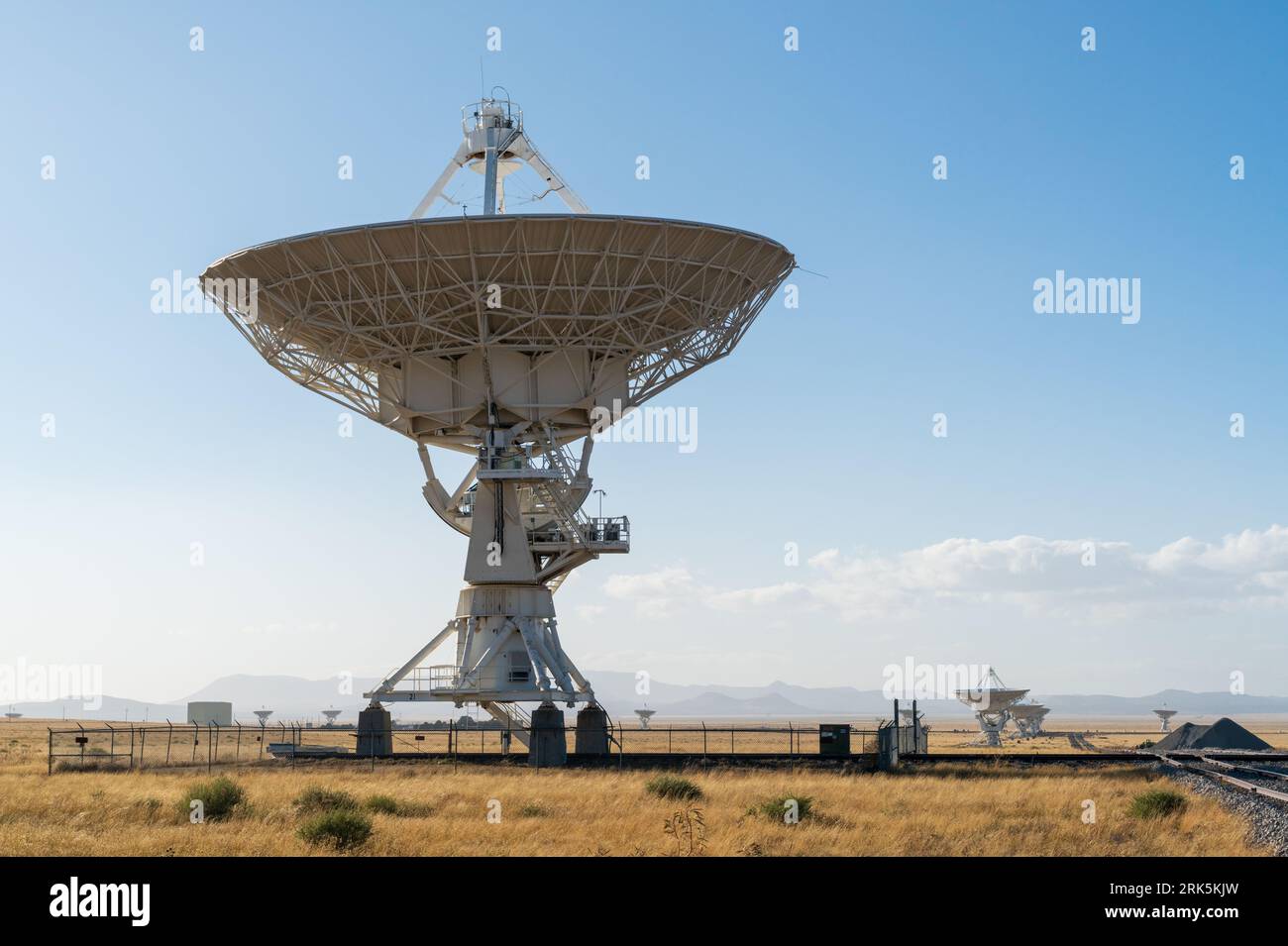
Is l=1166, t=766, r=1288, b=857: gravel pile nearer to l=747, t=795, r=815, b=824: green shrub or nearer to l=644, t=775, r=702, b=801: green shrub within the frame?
l=747, t=795, r=815, b=824: green shrub

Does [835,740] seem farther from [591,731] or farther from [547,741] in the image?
[547,741]

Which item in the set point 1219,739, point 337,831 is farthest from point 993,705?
point 337,831

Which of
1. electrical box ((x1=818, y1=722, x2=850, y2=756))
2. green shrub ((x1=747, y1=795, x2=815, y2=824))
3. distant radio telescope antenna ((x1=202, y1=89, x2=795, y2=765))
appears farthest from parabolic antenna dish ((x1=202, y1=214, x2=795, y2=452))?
green shrub ((x1=747, y1=795, x2=815, y2=824))

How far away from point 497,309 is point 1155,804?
2407 centimetres

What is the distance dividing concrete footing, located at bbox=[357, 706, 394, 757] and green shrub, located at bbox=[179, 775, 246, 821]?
18.9 meters

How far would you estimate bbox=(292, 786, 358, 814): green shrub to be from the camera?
84.9ft

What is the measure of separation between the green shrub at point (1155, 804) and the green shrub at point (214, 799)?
621 inches

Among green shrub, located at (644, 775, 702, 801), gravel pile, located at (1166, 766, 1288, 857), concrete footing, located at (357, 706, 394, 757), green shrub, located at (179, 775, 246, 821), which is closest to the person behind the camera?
gravel pile, located at (1166, 766, 1288, 857)

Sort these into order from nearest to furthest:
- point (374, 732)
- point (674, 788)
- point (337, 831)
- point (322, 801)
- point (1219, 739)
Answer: point (337, 831)
point (322, 801)
point (674, 788)
point (374, 732)
point (1219, 739)

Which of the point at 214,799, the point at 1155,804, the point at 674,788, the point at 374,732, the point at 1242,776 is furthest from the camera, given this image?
the point at 374,732

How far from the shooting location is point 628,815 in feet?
83.5
